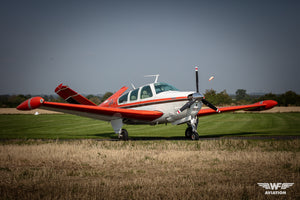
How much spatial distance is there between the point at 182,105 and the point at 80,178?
9446 mm

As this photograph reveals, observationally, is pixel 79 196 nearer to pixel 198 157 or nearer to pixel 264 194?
pixel 264 194

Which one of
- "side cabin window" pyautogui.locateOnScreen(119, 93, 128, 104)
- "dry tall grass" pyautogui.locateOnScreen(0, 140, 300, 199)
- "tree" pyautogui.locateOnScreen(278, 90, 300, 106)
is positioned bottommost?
"dry tall grass" pyautogui.locateOnScreen(0, 140, 300, 199)

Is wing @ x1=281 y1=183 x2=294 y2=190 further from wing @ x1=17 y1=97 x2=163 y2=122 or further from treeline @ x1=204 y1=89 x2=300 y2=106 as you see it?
treeline @ x1=204 y1=89 x2=300 y2=106

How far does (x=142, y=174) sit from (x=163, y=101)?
8967mm

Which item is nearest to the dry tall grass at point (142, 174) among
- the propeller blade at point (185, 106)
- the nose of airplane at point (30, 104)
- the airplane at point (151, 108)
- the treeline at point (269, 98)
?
the nose of airplane at point (30, 104)

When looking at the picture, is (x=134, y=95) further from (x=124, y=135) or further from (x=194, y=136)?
(x=194, y=136)

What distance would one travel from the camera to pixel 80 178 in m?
8.06

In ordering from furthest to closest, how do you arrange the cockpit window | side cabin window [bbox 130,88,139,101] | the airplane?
side cabin window [bbox 130,88,139,101] → the cockpit window → the airplane

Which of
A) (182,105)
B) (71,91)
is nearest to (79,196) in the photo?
(182,105)

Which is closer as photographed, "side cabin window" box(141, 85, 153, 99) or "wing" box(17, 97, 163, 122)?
"wing" box(17, 97, 163, 122)

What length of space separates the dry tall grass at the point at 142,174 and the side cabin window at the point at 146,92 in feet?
20.5

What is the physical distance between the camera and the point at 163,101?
55.8 feet

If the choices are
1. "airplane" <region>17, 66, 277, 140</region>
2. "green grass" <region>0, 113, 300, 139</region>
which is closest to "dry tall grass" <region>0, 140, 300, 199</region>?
"airplane" <region>17, 66, 277, 140</region>

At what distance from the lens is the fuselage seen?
651 inches
